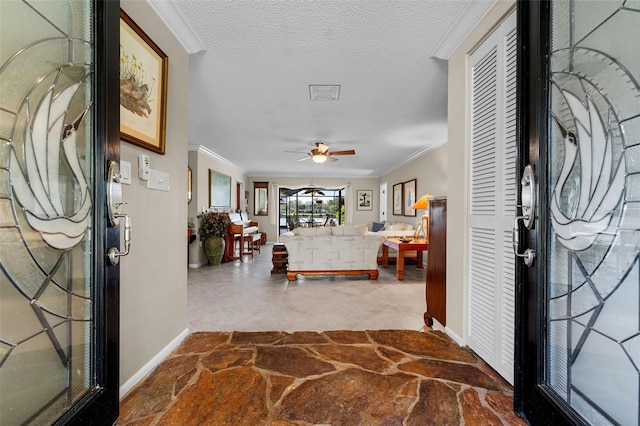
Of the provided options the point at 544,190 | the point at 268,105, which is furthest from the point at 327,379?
the point at 268,105

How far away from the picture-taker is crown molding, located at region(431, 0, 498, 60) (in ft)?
5.44

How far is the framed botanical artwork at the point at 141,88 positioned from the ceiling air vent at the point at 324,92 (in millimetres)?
1431

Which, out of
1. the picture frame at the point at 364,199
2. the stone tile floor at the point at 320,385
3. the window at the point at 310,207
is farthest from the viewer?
the window at the point at 310,207

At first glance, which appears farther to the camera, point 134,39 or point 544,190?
point 134,39

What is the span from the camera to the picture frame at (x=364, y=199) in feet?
30.4

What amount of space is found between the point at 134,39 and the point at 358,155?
16.2 ft

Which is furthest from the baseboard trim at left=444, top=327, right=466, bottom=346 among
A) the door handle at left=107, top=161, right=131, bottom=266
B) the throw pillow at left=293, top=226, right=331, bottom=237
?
the throw pillow at left=293, top=226, right=331, bottom=237

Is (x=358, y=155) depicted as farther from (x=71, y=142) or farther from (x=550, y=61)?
(x=71, y=142)

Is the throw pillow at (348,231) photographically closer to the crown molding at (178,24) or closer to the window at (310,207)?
the crown molding at (178,24)

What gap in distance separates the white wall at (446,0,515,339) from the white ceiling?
0.19 m

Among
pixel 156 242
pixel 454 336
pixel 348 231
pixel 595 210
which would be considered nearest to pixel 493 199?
pixel 595 210

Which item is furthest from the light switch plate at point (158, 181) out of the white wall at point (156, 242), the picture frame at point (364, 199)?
the picture frame at point (364, 199)

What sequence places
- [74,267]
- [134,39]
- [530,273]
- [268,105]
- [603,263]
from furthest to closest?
[268,105] < [134,39] < [530,273] < [74,267] < [603,263]

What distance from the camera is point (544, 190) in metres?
1.11
